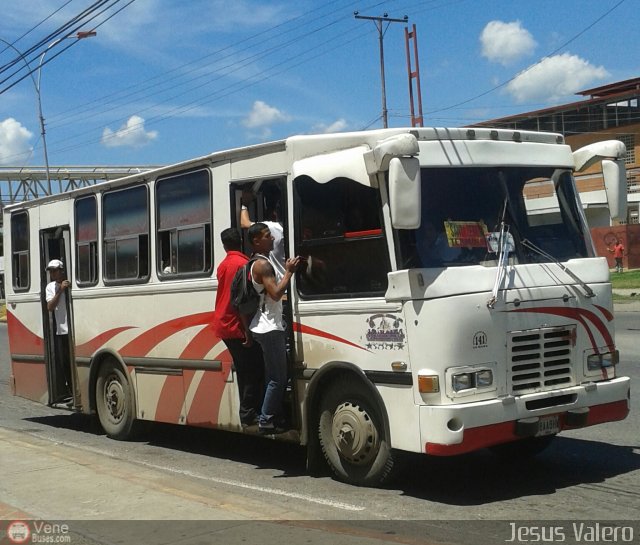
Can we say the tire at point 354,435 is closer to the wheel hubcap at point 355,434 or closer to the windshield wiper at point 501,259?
the wheel hubcap at point 355,434

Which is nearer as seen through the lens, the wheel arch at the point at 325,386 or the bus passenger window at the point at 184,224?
the wheel arch at the point at 325,386

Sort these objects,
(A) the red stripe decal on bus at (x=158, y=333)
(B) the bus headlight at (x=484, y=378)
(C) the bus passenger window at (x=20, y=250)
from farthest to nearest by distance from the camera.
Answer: (C) the bus passenger window at (x=20, y=250) → (A) the red stripe decal on bus at (x=158, y=333) → (B) the bus headlight at (x=484, y=378)

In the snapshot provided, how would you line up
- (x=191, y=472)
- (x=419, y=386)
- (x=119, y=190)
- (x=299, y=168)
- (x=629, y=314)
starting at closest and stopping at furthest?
1. (x=419, y=386)
2. (x=299, y=168)
3. (x=191, y=472)
4. (x=119, y=190)
5. (x=629, y=314)

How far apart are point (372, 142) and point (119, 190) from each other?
4.13 meters

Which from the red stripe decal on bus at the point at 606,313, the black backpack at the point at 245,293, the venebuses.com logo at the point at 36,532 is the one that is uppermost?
the black backpack at the point at 245,293

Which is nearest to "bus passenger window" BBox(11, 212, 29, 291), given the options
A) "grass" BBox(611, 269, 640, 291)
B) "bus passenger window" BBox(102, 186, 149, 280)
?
"bus passenger window" BBox(102, 186, 149, 280)

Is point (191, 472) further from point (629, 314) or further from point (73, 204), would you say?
point (629, 314)

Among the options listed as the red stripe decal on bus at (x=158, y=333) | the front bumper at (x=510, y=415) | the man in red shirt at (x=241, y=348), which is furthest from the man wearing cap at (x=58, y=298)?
the front bumper at (x=510, y=415)

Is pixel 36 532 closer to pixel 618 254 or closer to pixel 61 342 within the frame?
pixel 61 342

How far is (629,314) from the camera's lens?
939 inches

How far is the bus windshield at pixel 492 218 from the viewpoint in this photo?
6.72m

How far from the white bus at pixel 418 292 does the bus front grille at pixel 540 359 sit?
0.05ft

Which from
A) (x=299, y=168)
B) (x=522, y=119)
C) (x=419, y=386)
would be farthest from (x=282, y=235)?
(x=522, y=119)

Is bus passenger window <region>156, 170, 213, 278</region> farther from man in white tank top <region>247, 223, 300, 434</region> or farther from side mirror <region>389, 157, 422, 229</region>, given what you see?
side mirror <region>389, 157, 422, 229</region>
